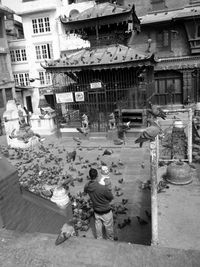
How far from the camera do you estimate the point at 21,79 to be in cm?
3092

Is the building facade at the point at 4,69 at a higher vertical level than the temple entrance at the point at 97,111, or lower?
higher

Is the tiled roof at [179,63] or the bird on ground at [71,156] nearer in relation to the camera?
the bird on ground at [71,156]

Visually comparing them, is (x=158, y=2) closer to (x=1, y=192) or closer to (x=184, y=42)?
(x=184, y=42)

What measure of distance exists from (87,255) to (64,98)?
516 inches

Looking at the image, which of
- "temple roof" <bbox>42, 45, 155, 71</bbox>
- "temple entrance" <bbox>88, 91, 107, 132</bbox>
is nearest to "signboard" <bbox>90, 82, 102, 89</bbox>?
"temple entrance" <bbox>88, 91, 107, 132</bbox>

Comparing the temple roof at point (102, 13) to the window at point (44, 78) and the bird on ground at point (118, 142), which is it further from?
the window at point (44, 78)

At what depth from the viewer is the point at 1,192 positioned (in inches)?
143

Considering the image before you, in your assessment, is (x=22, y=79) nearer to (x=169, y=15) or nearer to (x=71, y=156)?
(x=169, y=15)

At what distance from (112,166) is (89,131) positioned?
17.2 ft

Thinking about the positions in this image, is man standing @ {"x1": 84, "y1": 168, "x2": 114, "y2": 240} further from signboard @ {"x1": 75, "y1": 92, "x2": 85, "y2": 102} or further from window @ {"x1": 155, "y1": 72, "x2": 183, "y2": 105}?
window @ {"x1": 155, "y1": 72, "x2": 183, "y2": 105}

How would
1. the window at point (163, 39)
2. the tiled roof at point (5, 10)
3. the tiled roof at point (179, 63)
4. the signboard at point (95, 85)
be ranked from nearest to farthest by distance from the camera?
the signboard at point (95, 85), the tiled roof at point (179, 63), the window at point (163, 39), the tiled roof at point (5, 10)

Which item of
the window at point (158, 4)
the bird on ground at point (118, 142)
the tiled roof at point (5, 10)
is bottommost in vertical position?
the bird on ground at point (118, 142)

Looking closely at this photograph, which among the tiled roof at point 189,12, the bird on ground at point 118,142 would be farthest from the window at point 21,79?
the bird on ground at point 118,142

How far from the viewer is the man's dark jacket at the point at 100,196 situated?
536cm
